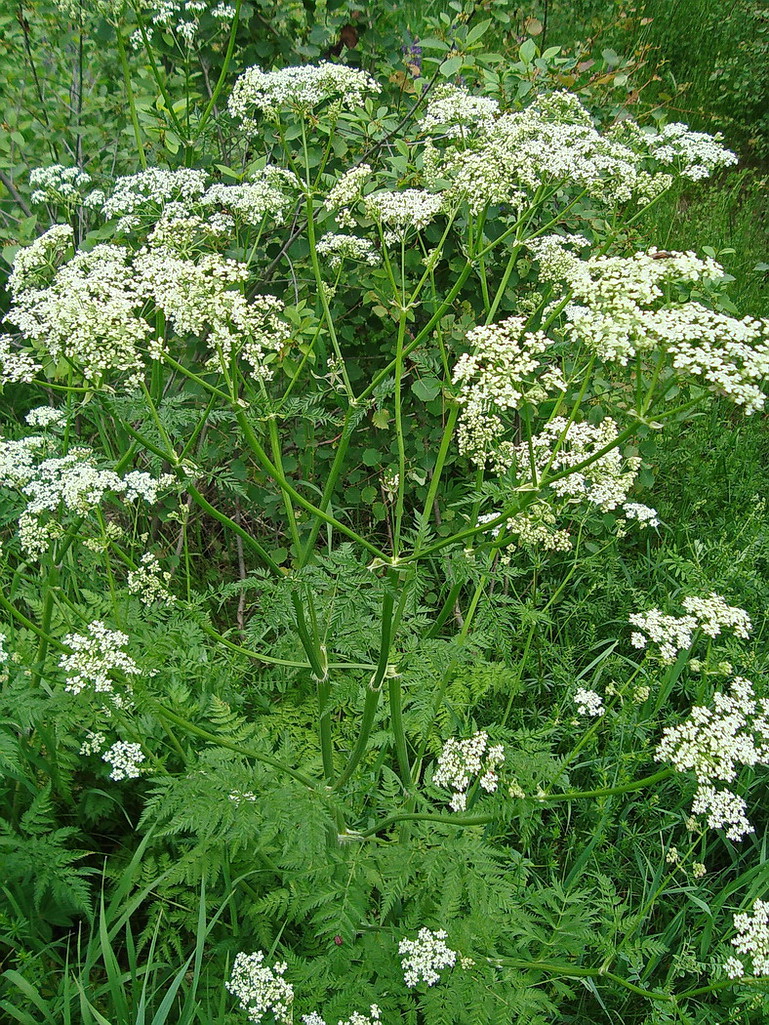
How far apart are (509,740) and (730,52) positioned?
9.28 m

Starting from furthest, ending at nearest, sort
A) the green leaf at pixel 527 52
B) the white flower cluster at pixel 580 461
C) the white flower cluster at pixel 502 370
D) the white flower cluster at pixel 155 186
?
the green leaf at pixel 527 52
the white flower cluster at pixel 155 186
the white flower cluster at pixel 580 461
the white flower cluster at pixel 502 370

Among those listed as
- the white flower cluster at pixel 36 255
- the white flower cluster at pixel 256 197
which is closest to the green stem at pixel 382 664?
the white flower cluster at pixel 256 197

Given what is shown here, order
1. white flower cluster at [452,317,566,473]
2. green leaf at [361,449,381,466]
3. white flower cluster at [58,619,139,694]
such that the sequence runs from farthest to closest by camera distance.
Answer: green leaf at [361,449,381,466] < white flower cluster at [58,619,139,694] < white flower cluster at [452,317,566,473]

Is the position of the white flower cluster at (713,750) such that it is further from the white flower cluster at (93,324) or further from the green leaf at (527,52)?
the green leaf at (527,52)

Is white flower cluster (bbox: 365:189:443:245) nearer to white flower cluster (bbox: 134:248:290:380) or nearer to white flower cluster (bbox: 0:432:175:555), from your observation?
white flower cluster (bbox: 134:248:290:380)

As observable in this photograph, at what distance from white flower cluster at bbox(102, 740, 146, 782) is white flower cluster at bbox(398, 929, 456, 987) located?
3.87ft

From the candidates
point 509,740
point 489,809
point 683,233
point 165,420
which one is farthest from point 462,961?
point 683,233

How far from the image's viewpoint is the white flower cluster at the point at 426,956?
2.60 meters

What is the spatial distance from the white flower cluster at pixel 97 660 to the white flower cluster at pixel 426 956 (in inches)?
54.5

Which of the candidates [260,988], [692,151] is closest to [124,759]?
[260,988]

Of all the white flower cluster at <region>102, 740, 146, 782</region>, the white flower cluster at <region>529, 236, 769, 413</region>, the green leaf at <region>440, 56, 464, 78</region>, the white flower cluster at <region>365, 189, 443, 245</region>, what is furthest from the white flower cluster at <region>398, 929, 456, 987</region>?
the green leaf at <region>440, 56, 464, 78</region>

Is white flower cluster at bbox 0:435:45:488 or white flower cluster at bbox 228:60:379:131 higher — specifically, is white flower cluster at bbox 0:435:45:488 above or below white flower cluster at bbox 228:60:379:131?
below

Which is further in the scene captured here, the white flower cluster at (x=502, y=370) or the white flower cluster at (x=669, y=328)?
the white flower cluster at (x=502, y=370)

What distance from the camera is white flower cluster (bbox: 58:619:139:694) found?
271 centimetres
